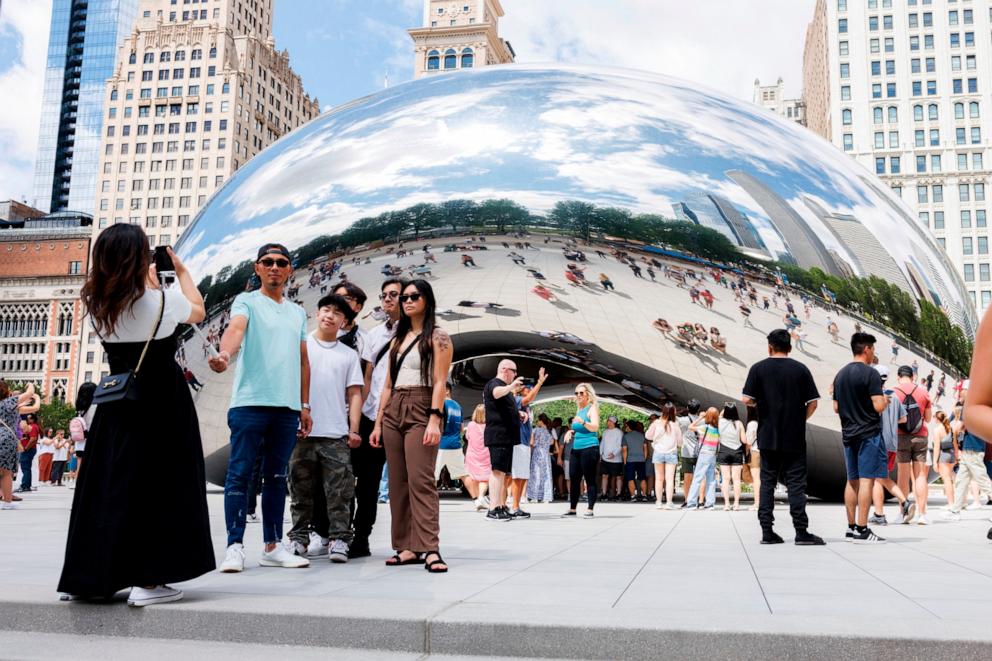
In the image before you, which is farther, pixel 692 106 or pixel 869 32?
pixel 869 32

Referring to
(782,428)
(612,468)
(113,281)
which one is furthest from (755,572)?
(612,468)

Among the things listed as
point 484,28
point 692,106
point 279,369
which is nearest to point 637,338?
point 692,106

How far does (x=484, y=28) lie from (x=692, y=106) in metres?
102

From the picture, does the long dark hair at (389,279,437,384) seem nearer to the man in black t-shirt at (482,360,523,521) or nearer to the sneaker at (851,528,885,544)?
the man in black t-shirt at (482,360,523,521)

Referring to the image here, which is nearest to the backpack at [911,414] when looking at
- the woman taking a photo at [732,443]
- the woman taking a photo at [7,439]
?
the woman taking a photo at [732,443]

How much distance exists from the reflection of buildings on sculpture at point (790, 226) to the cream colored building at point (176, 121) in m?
91.0

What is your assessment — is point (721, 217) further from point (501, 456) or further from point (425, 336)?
point (425, 336)

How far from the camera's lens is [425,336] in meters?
4.85

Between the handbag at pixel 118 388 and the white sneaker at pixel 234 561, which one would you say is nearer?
the handbag at pixel 118 388

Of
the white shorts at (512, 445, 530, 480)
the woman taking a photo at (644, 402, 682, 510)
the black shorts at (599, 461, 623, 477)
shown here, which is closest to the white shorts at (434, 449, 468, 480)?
the black shorts at (599, 461, 623, 477)

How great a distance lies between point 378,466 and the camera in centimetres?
559

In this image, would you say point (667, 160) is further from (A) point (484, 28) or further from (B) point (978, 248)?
(A) point (484, 28)

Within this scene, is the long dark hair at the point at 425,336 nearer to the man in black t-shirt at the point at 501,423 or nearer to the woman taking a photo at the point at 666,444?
the man in black t-shirt at the point at 501,423

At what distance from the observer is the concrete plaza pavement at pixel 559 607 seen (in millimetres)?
2953
